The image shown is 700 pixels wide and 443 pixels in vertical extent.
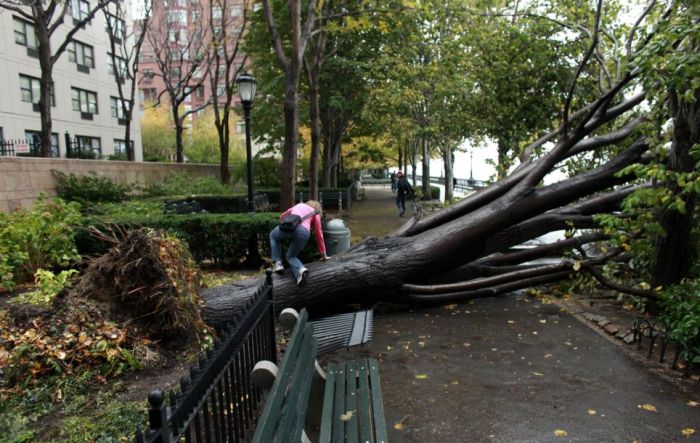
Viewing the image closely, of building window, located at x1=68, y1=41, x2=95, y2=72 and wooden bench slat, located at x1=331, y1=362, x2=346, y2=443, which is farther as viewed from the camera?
building window, located at x1=68, y1=41, x2=95, y2=72

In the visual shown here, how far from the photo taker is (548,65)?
1112 centimetres

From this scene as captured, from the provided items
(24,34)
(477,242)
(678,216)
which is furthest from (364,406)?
(24,34)

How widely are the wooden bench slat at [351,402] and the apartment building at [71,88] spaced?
2543 centimetres

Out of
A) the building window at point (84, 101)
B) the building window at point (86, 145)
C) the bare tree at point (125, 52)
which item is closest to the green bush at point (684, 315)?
the bare tree at point (125, 52)

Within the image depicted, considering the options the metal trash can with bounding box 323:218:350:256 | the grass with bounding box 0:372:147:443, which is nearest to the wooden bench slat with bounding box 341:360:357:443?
the grass with bounding box 0:372:147:443

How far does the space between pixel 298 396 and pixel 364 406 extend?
2.96 ft

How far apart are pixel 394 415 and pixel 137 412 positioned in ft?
6.92

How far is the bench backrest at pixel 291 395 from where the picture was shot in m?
2.03

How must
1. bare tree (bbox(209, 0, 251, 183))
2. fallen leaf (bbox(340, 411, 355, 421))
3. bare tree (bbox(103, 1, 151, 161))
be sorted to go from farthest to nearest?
bare tree (bbox(103, 1, 151, 161))
bare tree (bbox(209, 0, 251, 183))
fallen leaf (bbox(340, 411, 355, 421))

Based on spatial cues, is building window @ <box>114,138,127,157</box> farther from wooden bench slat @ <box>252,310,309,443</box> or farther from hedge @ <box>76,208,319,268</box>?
wooden bench slat @ <box>252,310,309,443</box>

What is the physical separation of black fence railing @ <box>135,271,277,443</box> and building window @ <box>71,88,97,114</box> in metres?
36.6

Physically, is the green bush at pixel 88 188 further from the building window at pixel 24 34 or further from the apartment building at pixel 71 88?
the building window at pixel 24 34

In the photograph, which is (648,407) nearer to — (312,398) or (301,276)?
(312,398)

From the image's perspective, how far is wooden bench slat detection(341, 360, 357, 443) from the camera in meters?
3.02
